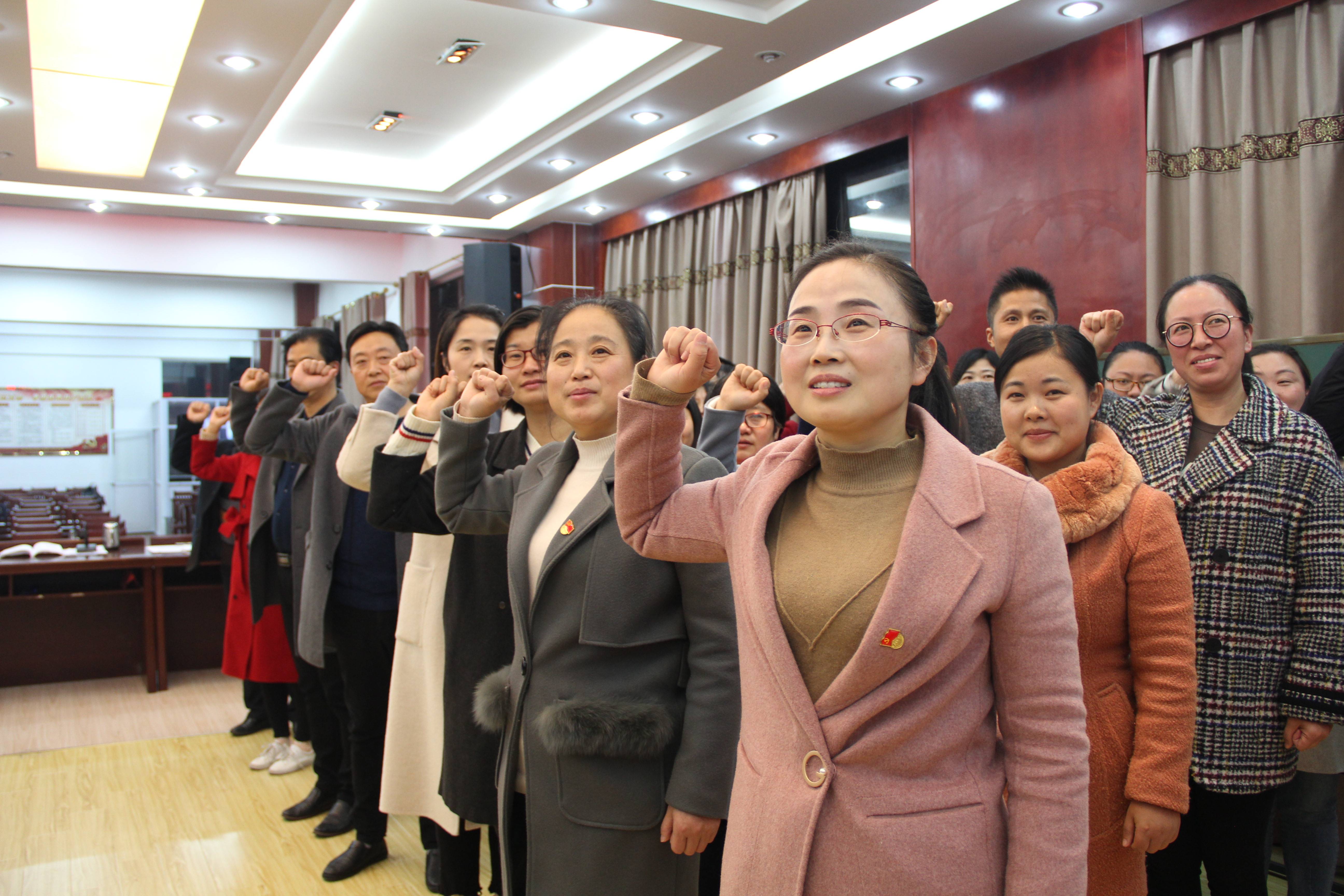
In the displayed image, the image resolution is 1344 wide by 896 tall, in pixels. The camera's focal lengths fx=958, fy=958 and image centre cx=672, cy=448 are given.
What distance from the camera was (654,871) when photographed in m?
1.49

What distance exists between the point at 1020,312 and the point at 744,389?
1058 millimetres

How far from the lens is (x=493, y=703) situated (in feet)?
5.61

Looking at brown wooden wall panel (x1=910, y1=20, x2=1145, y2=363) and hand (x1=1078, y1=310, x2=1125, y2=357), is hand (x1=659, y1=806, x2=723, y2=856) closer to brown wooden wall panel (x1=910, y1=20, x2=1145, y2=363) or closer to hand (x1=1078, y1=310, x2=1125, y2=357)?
hand (x1=1078, y1=310, x2=1125, y2=357)

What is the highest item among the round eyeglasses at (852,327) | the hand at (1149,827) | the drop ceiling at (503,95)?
the drop ceiling at (503,95)

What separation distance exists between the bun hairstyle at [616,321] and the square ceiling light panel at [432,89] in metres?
2.42

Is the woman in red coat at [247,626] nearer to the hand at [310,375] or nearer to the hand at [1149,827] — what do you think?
the hand at [310,375]

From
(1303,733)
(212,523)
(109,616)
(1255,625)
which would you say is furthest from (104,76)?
(1303,733)

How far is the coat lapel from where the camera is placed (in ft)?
3.28

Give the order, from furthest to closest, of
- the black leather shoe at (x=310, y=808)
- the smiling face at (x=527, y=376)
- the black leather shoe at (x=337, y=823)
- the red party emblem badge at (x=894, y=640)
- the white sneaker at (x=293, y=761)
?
the white sneaker at (x=293, y=761), the black leather shoe at (x=310, y=808), the black leather shoe at (x=337, y=823), the smiling face at (x=527, y=376), the red party emblem badge at (x=894, y=640)

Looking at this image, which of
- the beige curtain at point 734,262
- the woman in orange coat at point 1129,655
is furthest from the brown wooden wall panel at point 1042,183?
the woman in orange coat at point 1129,655

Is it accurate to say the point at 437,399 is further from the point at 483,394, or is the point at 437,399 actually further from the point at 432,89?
the point at 432,89

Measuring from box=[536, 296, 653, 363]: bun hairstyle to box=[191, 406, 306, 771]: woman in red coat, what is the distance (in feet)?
7.30

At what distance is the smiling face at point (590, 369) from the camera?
64.6 inches

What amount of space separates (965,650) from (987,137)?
3649 mm
